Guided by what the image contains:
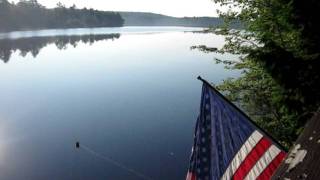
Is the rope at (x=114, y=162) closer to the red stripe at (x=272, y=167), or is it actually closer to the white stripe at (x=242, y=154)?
the white stripe at (x=242, y=154)

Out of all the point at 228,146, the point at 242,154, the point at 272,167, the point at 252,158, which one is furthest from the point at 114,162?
the point at 272,167

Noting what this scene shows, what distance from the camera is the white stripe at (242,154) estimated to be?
8094 millimetres

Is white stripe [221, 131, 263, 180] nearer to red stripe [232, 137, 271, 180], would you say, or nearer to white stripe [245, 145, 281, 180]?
red stripe [232, 137, 271, 180]

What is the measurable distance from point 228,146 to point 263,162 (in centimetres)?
105

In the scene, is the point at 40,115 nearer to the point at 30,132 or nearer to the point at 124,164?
the point at 30,132

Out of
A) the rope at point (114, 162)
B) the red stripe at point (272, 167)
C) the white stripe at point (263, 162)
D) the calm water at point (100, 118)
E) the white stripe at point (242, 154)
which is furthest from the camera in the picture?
the calm water at point (100, 118)

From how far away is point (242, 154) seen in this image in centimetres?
843

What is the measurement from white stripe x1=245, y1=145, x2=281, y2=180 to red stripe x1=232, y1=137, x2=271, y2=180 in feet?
0.21

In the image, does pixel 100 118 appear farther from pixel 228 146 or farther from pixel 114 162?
pixel 228 146

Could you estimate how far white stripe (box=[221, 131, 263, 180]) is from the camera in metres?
8.09

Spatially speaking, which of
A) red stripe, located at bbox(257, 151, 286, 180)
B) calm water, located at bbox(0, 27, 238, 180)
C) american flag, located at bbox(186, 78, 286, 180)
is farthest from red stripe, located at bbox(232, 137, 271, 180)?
calm water, located at bbox(0, 27, 238, 180)

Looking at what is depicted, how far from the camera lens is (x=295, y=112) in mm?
14047

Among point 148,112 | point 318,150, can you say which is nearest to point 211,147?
point 318,150

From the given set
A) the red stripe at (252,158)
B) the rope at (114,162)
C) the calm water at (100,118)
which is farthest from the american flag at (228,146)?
the rope at (114,162)
